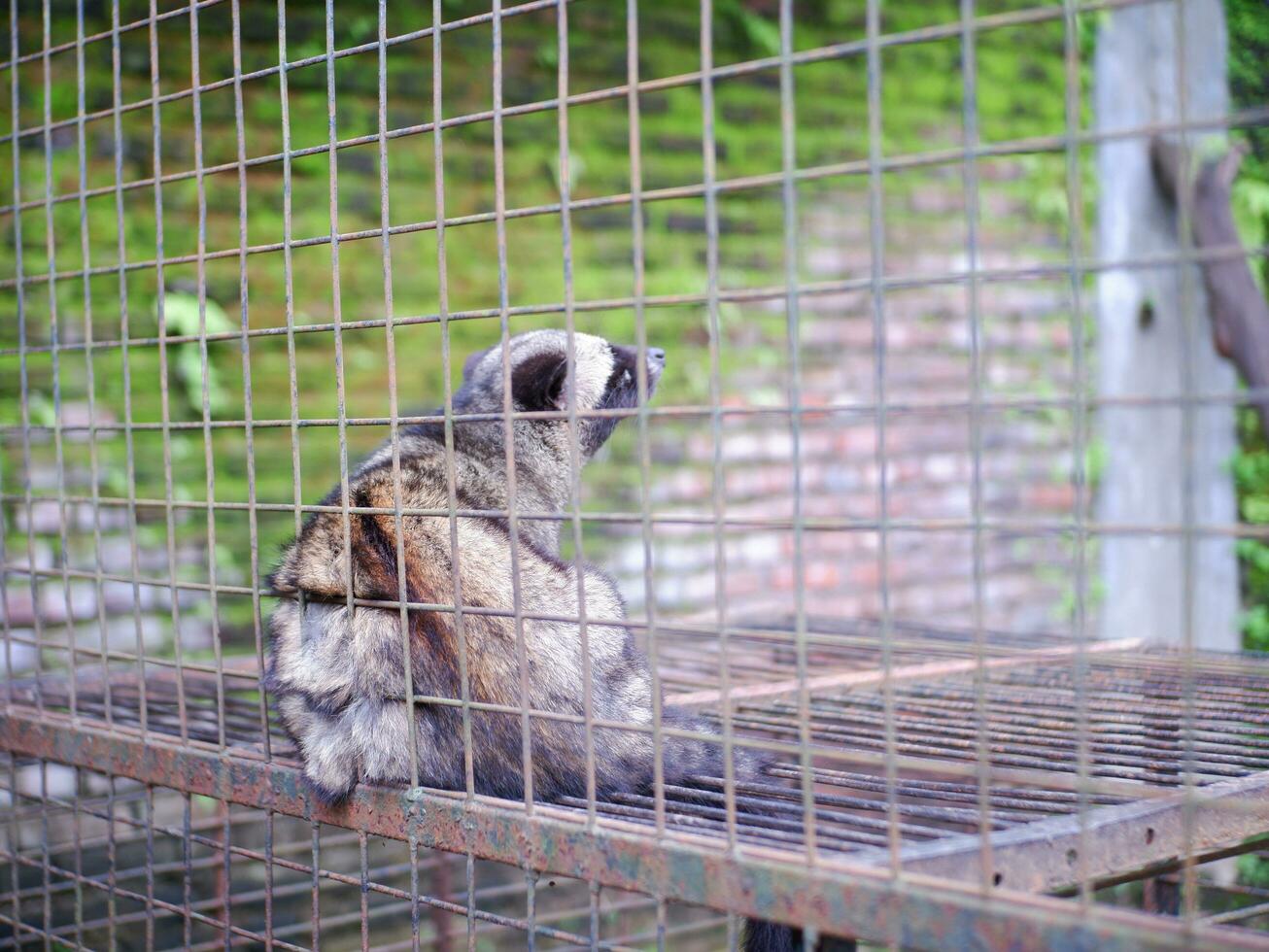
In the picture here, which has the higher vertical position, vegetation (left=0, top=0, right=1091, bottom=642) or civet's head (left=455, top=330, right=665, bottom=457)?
vegetation (left=0, top=0, right=1091, bottom=642)

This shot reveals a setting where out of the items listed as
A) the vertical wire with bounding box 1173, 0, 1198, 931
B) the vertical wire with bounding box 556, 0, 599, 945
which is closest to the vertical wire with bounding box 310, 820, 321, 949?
the vertical wire with bounding box 556, 0, 599, 945

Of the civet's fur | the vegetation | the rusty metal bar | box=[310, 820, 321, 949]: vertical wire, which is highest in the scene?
the vegetation

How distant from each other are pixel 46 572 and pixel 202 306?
34.0 inches

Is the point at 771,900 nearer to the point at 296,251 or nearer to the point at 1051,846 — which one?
the point at 1051,846

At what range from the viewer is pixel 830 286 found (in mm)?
1584

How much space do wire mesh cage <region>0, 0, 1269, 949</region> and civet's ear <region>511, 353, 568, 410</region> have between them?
19 mm

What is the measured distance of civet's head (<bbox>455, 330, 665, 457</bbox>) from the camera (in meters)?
3.28

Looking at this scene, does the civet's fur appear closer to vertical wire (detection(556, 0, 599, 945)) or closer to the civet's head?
vertical wire (detection(556, 0, 599, 945))

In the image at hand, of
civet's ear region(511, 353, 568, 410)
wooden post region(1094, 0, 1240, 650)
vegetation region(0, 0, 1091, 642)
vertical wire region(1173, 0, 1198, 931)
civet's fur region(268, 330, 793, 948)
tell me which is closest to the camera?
vertical wire region(1173, 0, 1198, 931)

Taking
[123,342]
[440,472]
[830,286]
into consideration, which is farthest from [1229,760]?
[123,342]

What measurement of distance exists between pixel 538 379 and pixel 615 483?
6.56ft

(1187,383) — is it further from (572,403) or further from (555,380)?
(555,380)

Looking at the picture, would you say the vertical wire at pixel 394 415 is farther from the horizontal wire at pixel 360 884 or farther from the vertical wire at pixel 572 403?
the vertical wire at pixel 572 403

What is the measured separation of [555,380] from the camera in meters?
3.37
